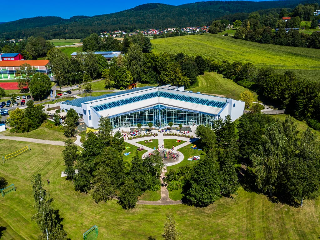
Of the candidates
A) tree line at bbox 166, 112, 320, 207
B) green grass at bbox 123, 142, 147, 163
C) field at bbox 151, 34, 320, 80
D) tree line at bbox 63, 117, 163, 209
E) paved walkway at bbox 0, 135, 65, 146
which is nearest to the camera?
tree line at bbox 166, 112, 320, 207

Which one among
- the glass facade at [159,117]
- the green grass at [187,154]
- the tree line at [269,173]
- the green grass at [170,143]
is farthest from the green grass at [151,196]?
the glass facade at [159,117]

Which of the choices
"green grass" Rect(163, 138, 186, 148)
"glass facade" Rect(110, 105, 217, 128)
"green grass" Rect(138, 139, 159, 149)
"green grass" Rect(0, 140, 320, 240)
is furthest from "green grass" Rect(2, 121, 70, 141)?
"green grass" Rect(163, 138, 186, 148)

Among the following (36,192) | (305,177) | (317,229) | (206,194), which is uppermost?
(36,192)

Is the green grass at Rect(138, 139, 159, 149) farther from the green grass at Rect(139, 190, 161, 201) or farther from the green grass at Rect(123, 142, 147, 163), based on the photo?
the green grass at Rect(139, 190, 161, 201)

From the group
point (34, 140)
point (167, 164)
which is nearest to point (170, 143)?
point (167, 164)

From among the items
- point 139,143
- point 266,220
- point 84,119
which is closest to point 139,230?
point 266,220

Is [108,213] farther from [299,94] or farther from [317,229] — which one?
[299,94]
